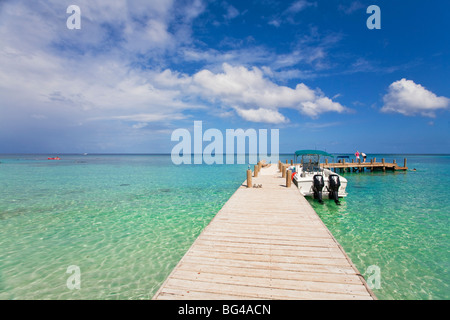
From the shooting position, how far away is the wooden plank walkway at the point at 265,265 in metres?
4.00

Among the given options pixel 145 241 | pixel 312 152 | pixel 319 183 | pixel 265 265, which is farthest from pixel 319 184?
pixel 145 241

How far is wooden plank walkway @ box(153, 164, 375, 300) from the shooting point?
4.00m

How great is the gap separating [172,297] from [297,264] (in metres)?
2.93

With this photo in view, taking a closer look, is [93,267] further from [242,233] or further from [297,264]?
[297,264]

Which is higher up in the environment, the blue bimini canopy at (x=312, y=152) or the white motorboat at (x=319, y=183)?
the blue bimini canopy at (x=312, y=152)

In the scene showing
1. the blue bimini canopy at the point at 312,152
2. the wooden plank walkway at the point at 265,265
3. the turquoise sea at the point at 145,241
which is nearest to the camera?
the wooden plank walkway at the point at 265,265

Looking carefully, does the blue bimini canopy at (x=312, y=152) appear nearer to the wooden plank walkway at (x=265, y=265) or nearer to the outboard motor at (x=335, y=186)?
the outboard motor at (x=335, y=186)

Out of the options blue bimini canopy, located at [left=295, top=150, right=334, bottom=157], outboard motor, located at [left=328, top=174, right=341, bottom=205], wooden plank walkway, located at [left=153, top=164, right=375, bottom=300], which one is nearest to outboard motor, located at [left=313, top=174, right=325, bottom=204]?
outboard motor, located at [left=328, top=174, right=341, bottom=205]

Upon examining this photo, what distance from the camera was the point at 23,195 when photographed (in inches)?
708

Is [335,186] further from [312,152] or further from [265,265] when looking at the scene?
[265,265]

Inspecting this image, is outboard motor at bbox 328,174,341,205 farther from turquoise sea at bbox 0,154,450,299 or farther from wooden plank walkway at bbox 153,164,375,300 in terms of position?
wooden plank walkway at bbox 153,164,375,300

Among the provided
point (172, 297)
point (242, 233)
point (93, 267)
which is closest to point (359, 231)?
point (242, 233)

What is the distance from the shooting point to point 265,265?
4922mm

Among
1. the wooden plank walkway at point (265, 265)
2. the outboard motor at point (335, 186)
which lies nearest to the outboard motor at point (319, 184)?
the outboard motor at point (335, 186)
